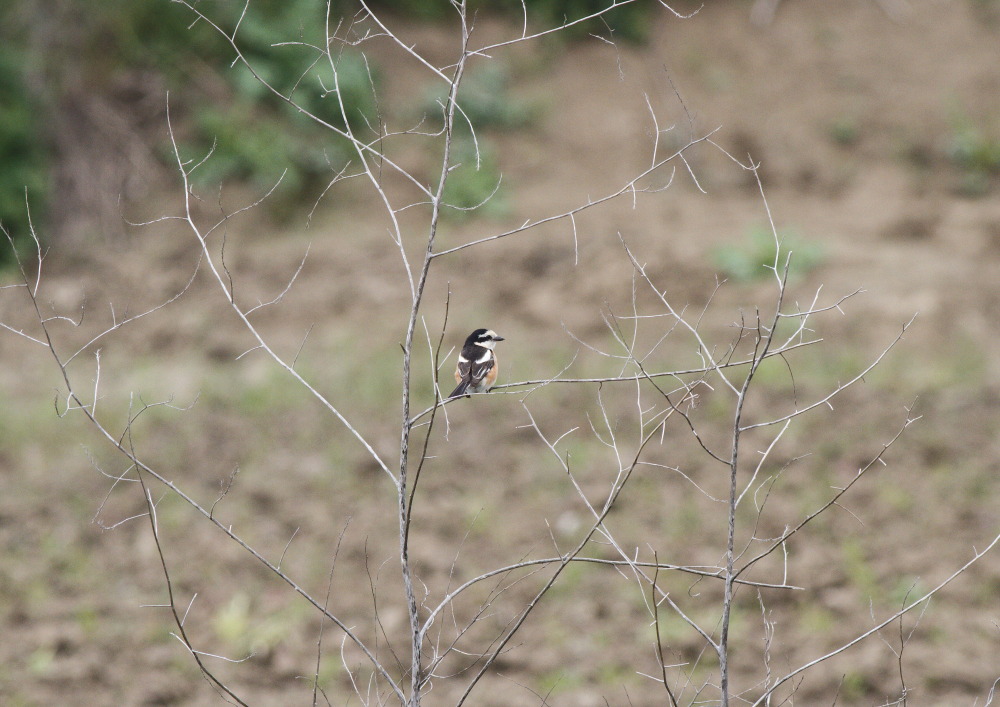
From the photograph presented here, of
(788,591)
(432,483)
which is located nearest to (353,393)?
(432,483)

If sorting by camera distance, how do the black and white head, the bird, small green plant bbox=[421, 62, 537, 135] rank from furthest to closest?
small green plant bbox=[421, 62, 537, 135]
the black and white head
the bird

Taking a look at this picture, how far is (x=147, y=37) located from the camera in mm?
11336

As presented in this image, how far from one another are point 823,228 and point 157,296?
695 centimetres

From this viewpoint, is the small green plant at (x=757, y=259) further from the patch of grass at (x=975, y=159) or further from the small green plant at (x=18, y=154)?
the small green plant at (x=18, y=154)

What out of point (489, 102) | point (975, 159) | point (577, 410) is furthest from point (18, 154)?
point (975, 159)

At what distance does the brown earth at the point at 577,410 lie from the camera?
19.6 ft

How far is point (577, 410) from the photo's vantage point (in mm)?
8289

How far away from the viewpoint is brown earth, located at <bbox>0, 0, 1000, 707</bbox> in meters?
5.98

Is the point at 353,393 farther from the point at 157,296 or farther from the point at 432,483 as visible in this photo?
the point at 157,296

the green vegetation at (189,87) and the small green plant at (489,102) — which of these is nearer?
the green vegetation at (189,87)

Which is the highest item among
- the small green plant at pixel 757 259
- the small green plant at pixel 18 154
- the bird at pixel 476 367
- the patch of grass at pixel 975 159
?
the bird at pixel 476 367

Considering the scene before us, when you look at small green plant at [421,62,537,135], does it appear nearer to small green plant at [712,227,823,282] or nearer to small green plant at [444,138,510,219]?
small green plant at [444,138,510,219]

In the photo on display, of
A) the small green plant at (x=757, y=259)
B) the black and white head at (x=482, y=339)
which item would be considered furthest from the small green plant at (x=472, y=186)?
the black and white head at (x=482, y=339)

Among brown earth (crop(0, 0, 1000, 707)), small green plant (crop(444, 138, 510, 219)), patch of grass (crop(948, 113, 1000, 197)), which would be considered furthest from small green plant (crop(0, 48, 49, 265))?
patch of grass (crop(948, 113, 1000, 197))
